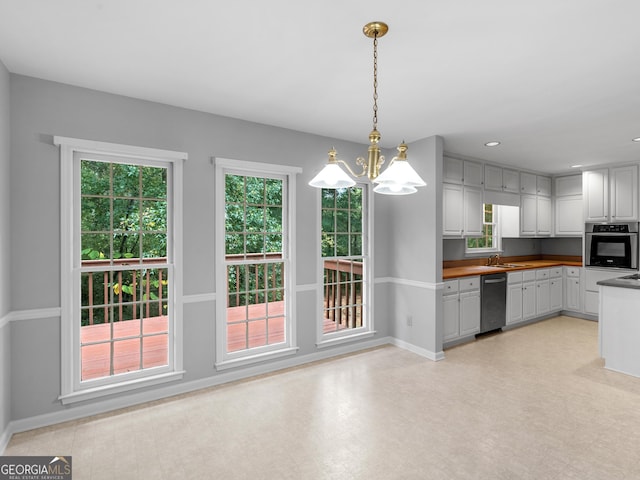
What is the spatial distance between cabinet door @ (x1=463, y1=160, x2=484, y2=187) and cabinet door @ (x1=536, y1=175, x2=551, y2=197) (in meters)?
1.72

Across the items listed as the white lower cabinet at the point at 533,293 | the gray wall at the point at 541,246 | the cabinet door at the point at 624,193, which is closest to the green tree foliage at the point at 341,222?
the white lower cabinet at the point at 533,293

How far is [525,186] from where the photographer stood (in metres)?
5.90

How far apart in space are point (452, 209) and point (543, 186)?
2.71m

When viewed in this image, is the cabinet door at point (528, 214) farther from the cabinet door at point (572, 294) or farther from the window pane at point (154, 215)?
the window pane at point (154, 215)

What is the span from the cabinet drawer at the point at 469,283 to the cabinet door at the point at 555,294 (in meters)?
2.12

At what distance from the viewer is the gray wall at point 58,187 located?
2555mm

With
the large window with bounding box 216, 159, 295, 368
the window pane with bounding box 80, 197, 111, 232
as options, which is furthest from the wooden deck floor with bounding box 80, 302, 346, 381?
the window pane with bounding box 80, 197, 111, 232

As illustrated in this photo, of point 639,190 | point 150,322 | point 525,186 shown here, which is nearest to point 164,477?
point 150,322

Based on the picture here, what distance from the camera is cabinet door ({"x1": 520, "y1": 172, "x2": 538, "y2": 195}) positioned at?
5.86 metres

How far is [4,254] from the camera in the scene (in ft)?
7.84

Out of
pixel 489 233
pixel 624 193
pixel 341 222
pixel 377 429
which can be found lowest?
pixel 377 429

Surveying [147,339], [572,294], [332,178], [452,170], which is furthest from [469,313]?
[147,339]

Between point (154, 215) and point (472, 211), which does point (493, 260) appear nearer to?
point (472, 211)

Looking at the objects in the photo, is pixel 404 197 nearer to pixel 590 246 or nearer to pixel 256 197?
pixel 256 197
